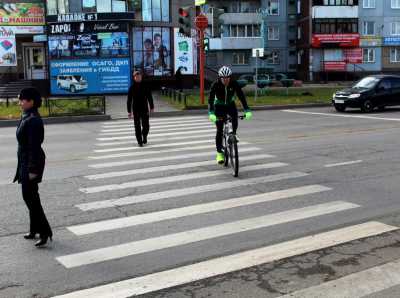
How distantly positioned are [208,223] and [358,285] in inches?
92.9

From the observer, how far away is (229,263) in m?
5.44

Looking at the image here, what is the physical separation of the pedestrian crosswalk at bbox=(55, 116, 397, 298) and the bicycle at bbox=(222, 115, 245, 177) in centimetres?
20

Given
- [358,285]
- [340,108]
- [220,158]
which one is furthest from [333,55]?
[358,285]

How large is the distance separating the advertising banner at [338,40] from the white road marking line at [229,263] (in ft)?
195

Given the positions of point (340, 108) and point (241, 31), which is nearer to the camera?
point (340, 108)

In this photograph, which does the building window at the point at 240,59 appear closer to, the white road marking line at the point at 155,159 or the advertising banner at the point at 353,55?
the advertising banner at the point at 353,55

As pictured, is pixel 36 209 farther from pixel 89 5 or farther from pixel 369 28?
pixel 369 28

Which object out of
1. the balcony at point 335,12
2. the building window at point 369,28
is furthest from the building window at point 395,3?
the balcony at point 335,12

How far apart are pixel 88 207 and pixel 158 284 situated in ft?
9.82

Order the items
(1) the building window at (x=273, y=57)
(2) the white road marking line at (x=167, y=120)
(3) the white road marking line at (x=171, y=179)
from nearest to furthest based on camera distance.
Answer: (3) the white road marking line at (x=171, y=179) < (2) the white road marking line at (x=167, y=120) < (1) the building window at (x=273, y=57)

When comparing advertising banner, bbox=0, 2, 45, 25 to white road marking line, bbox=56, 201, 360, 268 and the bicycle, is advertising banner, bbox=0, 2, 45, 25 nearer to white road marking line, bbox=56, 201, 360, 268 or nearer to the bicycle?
the bicycle

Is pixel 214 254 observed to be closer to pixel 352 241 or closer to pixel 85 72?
pixel 352 241

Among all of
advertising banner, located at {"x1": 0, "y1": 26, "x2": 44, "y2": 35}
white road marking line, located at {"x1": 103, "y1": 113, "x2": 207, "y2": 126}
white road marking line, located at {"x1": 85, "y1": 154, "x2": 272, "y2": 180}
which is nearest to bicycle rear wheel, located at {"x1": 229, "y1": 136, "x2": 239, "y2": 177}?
white road marking line, located at {"x1": 85, "y1": 154, "x2": 272, "y2": 180}

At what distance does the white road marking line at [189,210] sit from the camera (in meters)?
6.73
